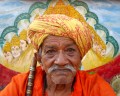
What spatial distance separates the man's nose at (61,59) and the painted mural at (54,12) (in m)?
0.70

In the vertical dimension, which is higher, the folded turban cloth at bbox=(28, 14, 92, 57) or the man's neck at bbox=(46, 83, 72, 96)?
the folded turban cloth at bbox=(28, 14, 92, 57)

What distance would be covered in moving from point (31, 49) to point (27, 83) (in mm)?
538

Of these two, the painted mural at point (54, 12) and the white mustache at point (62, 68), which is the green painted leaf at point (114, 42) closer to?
the painted mural at point (54, 12)

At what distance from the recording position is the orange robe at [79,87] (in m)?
2.95

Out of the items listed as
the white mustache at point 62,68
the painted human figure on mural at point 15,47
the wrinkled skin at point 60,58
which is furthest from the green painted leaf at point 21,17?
the white mustache at point 62,68

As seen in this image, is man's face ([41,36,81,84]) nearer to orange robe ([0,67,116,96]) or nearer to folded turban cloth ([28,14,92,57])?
folded turban cloth ([28,14,92,57])

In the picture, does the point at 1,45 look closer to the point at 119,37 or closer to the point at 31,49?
the point at 31,49

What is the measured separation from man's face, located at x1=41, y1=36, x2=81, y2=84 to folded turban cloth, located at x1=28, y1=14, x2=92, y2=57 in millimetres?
34

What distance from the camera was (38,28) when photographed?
286cm

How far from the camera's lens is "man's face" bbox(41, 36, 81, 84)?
2.78m

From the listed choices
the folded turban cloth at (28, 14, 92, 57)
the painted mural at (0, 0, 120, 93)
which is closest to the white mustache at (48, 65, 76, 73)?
the folded turban cloth at (28, 14, 92, 57)

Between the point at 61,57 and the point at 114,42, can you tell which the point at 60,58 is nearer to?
the point at 61,57

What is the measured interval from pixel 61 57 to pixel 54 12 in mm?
821

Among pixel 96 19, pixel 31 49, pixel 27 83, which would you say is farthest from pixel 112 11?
pixel 27 83
